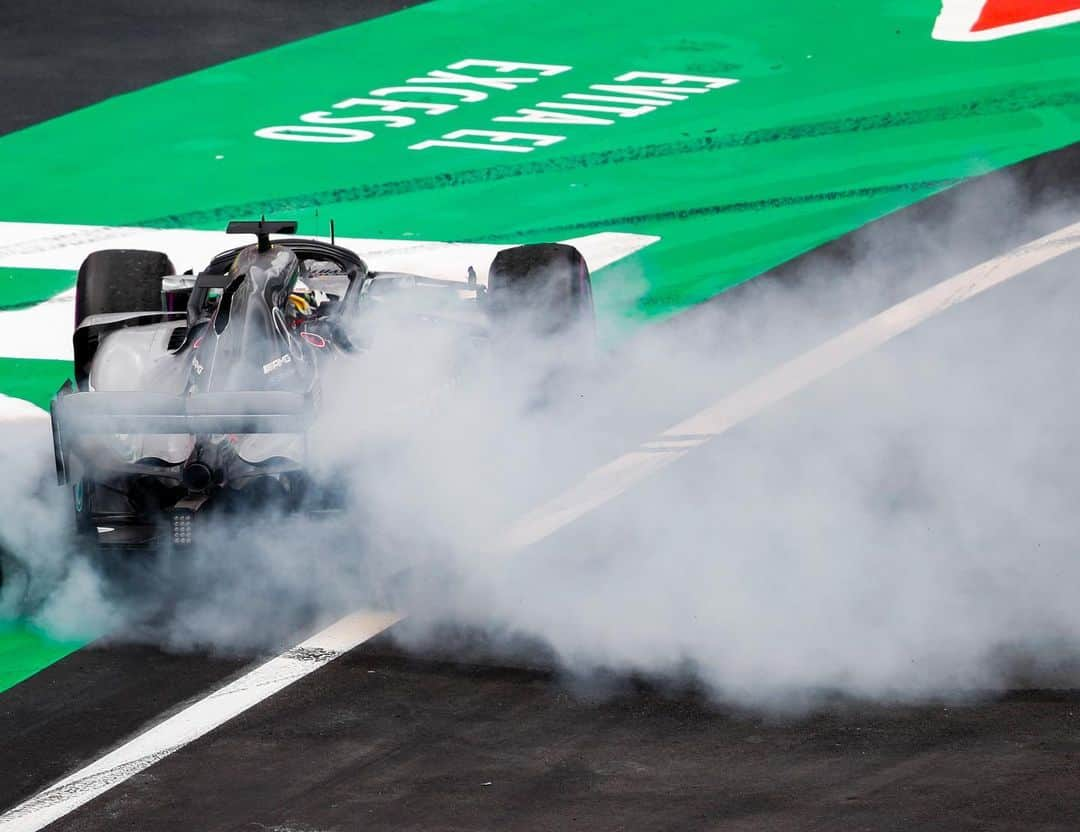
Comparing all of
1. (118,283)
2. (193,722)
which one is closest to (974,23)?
(118,283)

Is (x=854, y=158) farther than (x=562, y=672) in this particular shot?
Yes

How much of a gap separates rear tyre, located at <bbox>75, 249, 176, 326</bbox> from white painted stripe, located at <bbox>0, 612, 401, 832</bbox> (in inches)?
104

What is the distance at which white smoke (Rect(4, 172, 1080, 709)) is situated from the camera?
6.99m

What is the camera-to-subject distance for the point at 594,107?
1402 centimetres

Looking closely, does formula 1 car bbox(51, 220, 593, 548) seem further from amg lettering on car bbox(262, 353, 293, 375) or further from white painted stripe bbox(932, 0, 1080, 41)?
white painted stripe bbox(932, 0, 1080, 41)

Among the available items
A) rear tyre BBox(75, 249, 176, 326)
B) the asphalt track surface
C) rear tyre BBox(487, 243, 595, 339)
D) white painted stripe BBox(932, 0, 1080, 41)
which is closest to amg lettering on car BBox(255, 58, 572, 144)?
white painted stripe BBox(932, 0, 1080, 41)

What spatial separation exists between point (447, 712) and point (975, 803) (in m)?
1.80

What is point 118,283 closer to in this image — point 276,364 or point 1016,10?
point 276,364

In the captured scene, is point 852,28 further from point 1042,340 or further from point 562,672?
point 562,672

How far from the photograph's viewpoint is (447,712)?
21.7 feet

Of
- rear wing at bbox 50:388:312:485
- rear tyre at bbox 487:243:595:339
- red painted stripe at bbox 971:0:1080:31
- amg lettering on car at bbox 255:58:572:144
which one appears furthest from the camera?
red painted stripe at bbox 971:0:1080:31

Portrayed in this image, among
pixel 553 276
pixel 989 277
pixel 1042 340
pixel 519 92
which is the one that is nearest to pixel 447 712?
pixel 553 276

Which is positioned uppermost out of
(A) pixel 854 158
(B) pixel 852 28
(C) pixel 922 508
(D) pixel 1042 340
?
(B) pixel 852 28

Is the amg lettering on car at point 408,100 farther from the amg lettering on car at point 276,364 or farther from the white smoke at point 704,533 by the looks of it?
the amg lettering on car at point 276,364
